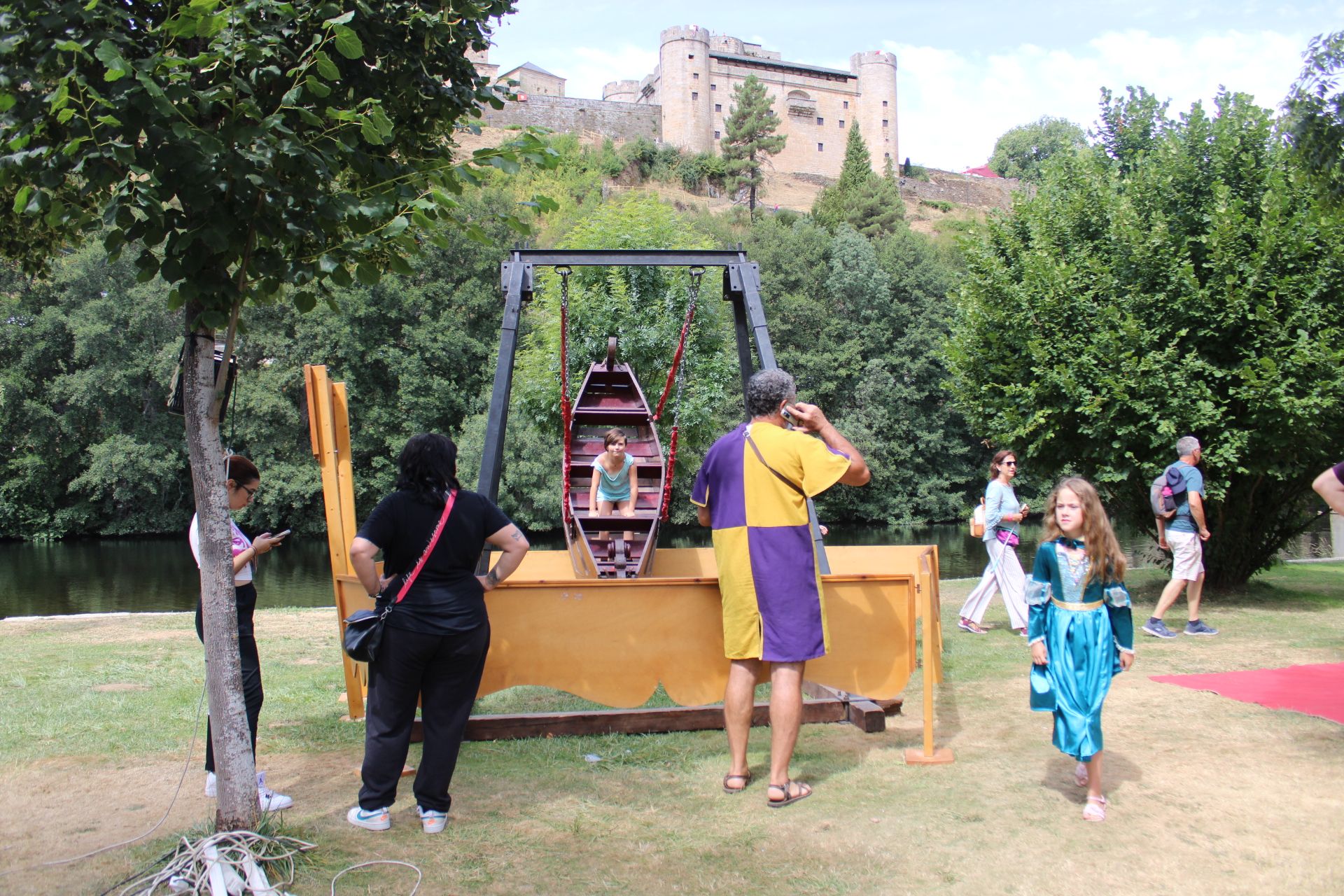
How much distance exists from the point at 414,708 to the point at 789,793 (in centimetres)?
171

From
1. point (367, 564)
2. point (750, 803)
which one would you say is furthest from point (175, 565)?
point (750, 803)

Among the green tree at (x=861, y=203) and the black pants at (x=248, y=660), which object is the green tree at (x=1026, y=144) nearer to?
the green tree at (x=861, y=203)

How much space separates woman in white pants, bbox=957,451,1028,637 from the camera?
9.15m

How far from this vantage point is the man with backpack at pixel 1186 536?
29.3 ft

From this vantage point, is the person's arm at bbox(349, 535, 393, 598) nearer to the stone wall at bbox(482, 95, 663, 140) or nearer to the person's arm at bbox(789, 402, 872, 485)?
the person's arm at bbox(789, 402, 872, 485)

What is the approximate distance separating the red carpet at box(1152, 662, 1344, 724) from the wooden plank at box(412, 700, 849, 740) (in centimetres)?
305

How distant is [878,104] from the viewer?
9812 cm

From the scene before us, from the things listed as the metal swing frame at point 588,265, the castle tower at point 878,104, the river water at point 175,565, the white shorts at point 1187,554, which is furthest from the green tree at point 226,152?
the castle tower at point 878,104

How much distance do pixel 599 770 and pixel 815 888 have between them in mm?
1752

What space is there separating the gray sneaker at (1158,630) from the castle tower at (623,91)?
3856 inches

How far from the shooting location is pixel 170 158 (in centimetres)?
342

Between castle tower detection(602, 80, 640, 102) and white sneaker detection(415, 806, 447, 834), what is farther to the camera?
castle tower detection(602, 80, 640, 102)

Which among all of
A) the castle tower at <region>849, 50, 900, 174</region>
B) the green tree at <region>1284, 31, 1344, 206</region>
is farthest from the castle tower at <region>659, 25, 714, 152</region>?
the green tree at <region>1284, 31, 1344, 206</region>

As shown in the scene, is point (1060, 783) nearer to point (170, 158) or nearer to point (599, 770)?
point (599, 770)
